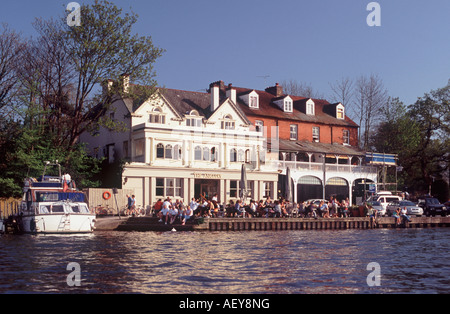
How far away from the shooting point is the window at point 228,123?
60.2m

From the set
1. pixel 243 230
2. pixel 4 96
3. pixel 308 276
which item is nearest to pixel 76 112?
pixel 4 96

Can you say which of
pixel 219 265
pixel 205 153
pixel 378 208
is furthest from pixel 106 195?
pixel 219 265

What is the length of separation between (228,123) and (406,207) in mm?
18949

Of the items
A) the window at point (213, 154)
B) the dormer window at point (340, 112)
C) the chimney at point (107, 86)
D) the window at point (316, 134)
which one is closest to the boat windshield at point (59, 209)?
the chimney at point (107, 86)

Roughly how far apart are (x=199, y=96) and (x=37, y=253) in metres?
38.3

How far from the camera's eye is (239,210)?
148 feet

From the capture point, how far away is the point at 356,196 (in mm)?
66625

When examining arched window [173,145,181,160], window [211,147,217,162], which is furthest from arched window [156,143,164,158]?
window [211,147,217,162]

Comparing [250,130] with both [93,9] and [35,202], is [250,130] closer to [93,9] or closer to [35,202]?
[93,9]

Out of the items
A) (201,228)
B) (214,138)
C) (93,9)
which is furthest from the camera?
(214,138)

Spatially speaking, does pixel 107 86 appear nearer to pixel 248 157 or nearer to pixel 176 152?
pixel 176 152

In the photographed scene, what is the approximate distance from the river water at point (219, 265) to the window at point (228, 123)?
26.7m

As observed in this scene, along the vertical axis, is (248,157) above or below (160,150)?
below
